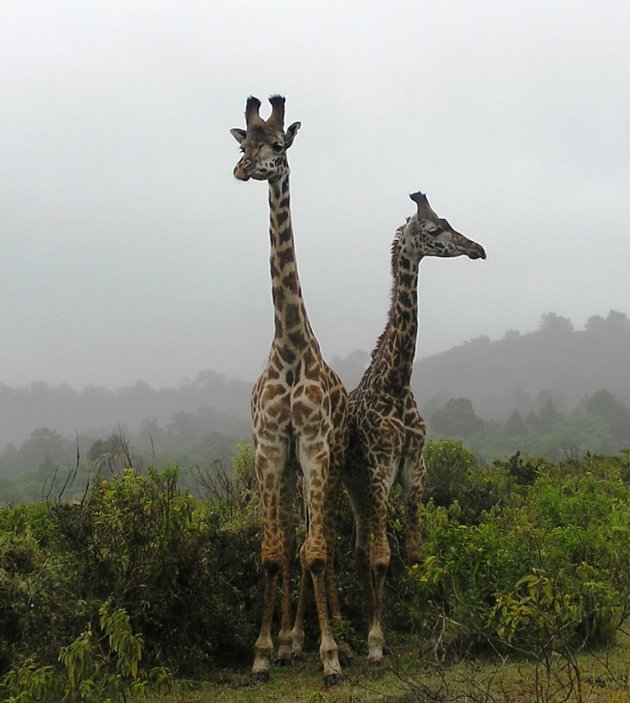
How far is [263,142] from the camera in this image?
241 inches

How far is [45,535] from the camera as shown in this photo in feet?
23.7

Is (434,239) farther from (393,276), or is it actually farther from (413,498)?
(413,498)

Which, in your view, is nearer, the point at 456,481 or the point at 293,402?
the point at 293,402

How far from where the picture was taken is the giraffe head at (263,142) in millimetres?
5973

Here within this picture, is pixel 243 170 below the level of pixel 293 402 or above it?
above

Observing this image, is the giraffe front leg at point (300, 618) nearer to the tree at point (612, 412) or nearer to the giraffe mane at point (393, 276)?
the giraffe mane at point (393, 276)

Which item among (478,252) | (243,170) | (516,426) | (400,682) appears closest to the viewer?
(400,682)

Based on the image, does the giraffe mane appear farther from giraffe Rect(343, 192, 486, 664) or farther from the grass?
the grass

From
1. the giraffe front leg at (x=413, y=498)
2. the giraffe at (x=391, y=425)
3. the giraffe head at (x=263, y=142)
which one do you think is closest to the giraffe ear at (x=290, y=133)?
the giraffe head at (x=263, y=142)

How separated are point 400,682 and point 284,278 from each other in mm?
3225

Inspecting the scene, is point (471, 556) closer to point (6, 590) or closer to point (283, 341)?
point (283, 341)

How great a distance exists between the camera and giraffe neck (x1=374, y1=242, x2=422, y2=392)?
22.9ft

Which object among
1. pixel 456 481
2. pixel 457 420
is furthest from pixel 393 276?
pixel 457 420

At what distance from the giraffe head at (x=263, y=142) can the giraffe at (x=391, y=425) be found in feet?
5.00
